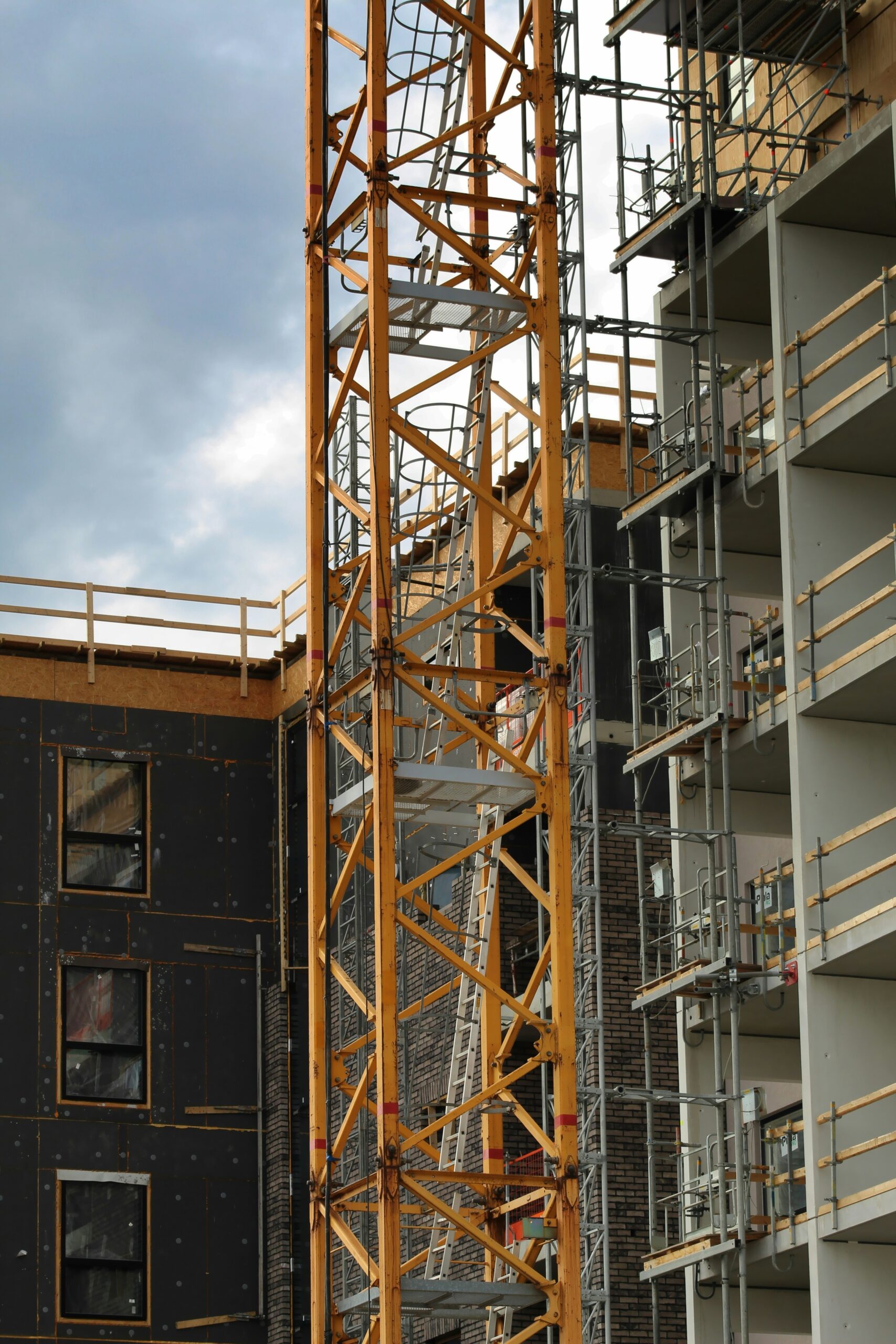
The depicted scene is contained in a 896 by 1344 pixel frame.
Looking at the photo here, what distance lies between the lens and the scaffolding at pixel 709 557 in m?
28.7

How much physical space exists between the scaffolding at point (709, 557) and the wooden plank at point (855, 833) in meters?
1.24

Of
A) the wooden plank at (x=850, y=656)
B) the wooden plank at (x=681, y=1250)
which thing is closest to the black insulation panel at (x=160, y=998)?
the wooden plank at (x=681, y=1250)

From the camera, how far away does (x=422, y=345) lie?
30438 mm

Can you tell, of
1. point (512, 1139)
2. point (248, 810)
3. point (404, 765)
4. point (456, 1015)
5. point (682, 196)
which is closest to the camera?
point (404, 765)

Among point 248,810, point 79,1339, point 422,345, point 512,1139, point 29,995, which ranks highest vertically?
point 422,345

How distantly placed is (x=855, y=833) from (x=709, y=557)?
267 inches

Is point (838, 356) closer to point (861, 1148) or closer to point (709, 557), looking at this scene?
point (709, 557)

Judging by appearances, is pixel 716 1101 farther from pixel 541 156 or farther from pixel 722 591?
pixel 541 156

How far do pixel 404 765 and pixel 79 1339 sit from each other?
16.8 metres

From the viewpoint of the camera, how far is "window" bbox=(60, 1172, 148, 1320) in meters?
40.0

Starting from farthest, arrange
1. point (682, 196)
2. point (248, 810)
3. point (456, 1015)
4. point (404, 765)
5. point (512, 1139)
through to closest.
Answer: point (248, 810), point (512, 1139), point (682, 196), point (456, 1015), point (404, 765)

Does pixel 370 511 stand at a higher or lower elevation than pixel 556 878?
higher

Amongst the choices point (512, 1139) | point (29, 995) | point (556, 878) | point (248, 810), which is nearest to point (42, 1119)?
point (29, 995)

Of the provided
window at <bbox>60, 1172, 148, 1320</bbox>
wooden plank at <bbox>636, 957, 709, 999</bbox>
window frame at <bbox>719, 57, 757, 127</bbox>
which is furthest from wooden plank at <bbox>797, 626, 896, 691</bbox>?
window at <bbox>60, 1172, 148, 1320</bbox>
